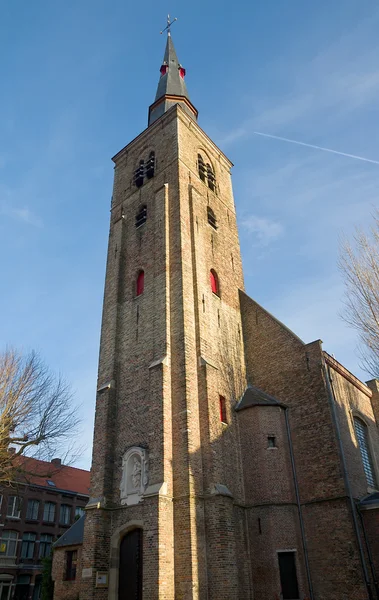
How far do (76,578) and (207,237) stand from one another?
47.2 feet

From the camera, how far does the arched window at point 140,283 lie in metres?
18.4

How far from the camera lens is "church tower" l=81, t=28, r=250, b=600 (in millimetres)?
12461

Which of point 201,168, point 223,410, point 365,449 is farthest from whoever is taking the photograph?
point 201,168

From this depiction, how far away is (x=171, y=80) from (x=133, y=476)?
22.4m

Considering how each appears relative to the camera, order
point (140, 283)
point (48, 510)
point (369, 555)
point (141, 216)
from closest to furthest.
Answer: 1. point (369, 555)
2. point (140, 283)
3. point (141, 216)
4. point (48, 510)

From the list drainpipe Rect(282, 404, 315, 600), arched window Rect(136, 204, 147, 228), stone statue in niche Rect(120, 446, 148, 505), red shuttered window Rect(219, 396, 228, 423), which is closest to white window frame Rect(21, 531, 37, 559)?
stone statue in niche Rect(120, 446, 148, 505)

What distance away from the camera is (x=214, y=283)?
18781 mm

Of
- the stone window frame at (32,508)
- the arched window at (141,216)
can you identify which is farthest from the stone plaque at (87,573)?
the stone window frame at (32,508)

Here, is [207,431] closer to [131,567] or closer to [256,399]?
[256,399]

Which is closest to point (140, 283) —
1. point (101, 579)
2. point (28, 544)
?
point (101, 579)

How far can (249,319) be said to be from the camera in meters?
19.2

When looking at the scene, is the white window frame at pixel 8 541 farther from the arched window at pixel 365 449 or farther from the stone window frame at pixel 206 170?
the stone window frame at pixel 206 170

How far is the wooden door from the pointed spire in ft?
65.4

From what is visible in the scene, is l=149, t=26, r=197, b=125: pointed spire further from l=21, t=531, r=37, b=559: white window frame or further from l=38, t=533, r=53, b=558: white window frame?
l=38, t=533, r=53, b=558: white window frame
